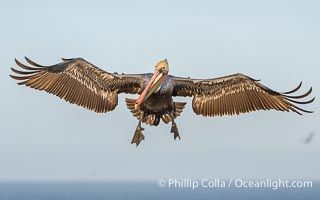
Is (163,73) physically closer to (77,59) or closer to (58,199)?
(77,59)

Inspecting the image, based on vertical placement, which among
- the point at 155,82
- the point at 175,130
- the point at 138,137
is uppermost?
the point at 155,82

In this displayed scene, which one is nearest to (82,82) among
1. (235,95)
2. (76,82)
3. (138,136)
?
(76,82)

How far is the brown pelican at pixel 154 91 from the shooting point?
674 inches

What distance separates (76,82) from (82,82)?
0.12m

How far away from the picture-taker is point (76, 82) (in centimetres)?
1770

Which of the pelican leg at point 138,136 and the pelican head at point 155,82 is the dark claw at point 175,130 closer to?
the pelican leg at point 138,136

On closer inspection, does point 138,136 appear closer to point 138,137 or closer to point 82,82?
point 138,137

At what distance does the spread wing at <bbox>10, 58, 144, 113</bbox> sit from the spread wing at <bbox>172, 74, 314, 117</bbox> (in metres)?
1.33

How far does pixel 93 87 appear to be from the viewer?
17766 millimetres

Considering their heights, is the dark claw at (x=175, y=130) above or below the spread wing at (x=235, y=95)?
below

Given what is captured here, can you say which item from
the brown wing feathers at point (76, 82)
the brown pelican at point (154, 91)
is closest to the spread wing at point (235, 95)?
the brown pelican at point (154, 91)

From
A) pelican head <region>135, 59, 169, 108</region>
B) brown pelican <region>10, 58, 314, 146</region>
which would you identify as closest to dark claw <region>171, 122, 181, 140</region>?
brown pelican <region>10, 58, 314, 146</region>

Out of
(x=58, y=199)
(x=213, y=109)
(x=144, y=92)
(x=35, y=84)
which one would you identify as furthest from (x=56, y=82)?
(x=58, y=199)

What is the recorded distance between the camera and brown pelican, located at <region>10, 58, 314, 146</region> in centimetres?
1711
